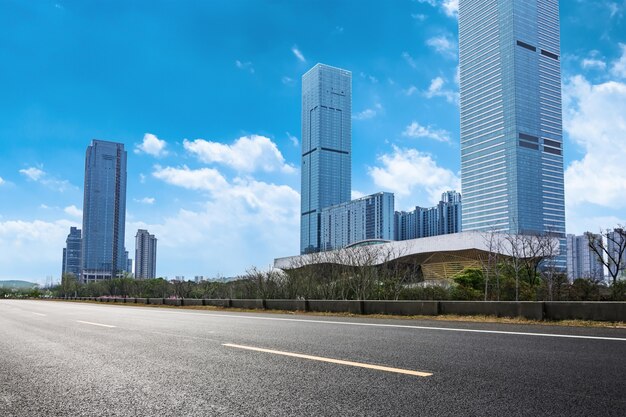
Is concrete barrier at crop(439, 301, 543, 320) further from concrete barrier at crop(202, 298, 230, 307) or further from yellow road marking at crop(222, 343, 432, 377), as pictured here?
concrete barrier at crop(202, 298, 230, 307)

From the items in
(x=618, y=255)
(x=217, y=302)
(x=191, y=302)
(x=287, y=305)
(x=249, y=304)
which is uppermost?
(x=618, y=255)

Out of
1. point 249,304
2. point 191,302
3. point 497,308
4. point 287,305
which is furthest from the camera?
point 191,302

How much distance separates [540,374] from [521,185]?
199231mm

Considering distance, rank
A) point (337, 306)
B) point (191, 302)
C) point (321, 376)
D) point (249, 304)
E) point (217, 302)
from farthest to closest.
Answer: point (191, 302), point (217, 302), point (249, 304), point (337, 306), point (321, 376)

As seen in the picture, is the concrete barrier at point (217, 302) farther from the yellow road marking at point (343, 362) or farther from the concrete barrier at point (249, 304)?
the yellow road marking at point (343, 362)

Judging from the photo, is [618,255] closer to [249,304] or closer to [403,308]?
[249,304]

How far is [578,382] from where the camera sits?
205 inches

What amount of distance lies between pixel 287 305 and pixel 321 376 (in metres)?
18.3

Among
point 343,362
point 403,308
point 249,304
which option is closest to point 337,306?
point 403,308

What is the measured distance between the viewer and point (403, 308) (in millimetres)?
18000

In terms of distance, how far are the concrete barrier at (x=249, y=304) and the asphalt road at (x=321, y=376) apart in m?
16.4

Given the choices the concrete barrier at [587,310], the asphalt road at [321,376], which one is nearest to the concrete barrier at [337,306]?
the concrete barrier at [587,310]

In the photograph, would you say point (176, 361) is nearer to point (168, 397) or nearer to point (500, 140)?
point (168, 397)

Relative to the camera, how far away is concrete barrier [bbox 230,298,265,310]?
2591 centimetres
